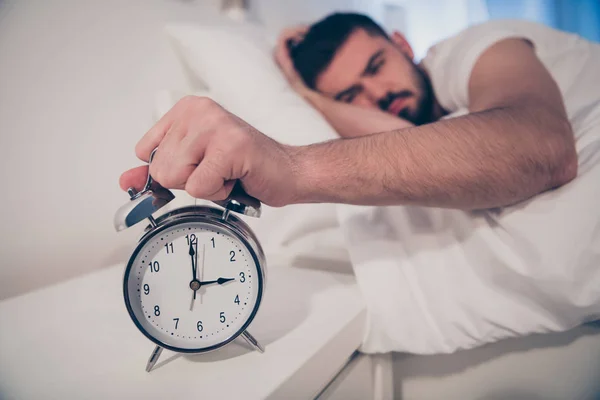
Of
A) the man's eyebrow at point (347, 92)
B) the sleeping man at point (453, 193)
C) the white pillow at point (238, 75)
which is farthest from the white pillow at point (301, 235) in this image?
the man's eyebrow at point (347, 92)

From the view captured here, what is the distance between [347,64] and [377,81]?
0.38 feet

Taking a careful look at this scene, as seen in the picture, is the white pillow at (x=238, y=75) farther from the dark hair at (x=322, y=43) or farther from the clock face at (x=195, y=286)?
the clock face at (x=195, y=286)

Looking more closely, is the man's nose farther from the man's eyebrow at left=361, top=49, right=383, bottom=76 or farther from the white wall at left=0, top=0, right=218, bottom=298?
the white wall at left=0, top=0, right=218, bottom=298

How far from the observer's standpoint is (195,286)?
0.44 m

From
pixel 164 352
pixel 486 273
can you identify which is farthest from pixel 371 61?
pixel 164 352

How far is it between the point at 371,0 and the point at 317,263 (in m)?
1.94

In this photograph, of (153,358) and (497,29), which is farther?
(497,29)

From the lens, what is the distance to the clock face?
44 cm

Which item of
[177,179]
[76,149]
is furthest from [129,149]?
[177,179]

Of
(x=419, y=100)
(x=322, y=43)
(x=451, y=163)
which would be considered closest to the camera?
(x=451, y=163)

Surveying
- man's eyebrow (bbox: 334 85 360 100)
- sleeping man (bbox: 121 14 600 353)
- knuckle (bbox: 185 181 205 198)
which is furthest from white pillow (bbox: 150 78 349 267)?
man's eyebrow (bbox: 334 85 360 100)

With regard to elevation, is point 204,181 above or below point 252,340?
above

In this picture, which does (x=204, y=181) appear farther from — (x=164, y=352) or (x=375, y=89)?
(x=375, y=89)

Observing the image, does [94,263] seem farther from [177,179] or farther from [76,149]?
[177,179]
